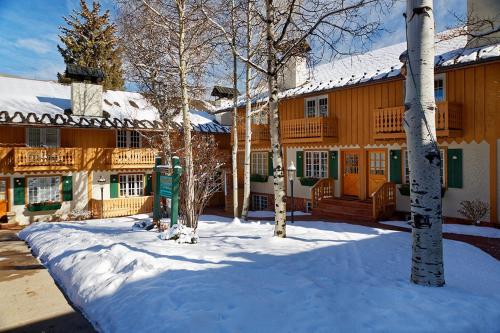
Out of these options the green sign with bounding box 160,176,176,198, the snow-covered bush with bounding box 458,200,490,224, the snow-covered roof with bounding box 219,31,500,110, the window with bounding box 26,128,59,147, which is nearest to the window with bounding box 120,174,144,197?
the window with bounding box 26,128,59,147

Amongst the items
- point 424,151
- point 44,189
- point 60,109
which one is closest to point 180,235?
point 424,151

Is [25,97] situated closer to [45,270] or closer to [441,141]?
[45,270]

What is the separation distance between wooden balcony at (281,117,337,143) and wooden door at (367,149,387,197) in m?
2.25

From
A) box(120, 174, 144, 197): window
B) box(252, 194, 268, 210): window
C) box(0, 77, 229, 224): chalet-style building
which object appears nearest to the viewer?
box(0, 77, 229, 224): chalet-style building

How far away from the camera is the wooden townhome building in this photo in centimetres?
1290

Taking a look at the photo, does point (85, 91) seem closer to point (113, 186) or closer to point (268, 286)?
point (113, 186)

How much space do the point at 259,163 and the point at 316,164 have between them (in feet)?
15.2

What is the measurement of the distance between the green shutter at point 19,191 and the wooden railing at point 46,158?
1004 mm

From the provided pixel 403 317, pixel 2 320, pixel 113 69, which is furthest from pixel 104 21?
pixel 403 317

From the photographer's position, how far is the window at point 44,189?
752 inches

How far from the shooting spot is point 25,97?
67.2 ft

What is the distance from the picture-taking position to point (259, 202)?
22891 millimetres

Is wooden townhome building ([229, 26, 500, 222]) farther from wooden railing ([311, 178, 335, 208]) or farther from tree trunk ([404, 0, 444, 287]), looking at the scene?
tree trunk ([404, 0, 444, 287])

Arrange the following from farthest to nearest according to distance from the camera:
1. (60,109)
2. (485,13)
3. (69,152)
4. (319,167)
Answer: (60,109)
(69,152)
(319,167)
(485,13)
